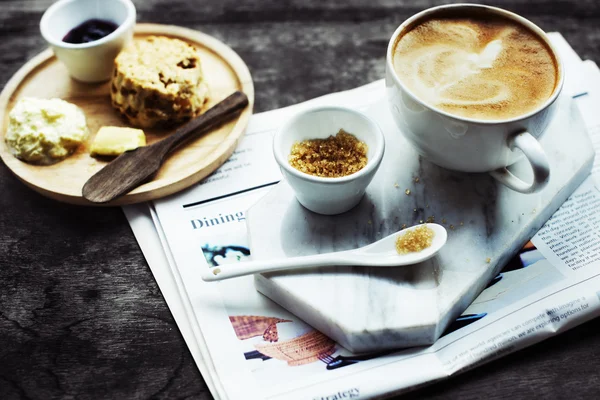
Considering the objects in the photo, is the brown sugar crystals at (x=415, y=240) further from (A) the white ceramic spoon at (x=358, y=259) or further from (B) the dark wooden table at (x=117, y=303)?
(B) the dark wooden table at (x=117, y=303)

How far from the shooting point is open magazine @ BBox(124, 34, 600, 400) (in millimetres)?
841

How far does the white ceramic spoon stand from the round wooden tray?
0.26 meters

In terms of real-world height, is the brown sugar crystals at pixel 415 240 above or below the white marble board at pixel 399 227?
above

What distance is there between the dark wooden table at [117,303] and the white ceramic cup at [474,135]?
27cm

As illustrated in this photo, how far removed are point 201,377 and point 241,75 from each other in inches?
25.0

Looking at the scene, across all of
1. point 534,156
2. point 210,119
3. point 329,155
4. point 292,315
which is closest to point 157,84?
point 210,119

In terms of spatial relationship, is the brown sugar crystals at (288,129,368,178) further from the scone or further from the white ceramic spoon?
the scone

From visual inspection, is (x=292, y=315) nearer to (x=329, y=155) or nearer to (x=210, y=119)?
(x=329, y=155)

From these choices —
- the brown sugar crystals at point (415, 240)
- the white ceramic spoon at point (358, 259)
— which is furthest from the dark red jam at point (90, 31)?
the brown sugar crystals at point (415, 240)

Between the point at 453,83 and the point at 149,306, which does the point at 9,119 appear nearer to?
the point at 149,306

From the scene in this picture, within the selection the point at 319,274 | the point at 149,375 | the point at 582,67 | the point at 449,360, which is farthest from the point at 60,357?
the point at 582,67

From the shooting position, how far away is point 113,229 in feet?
3.40

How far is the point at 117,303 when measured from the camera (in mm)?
939

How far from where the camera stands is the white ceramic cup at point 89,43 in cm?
118
